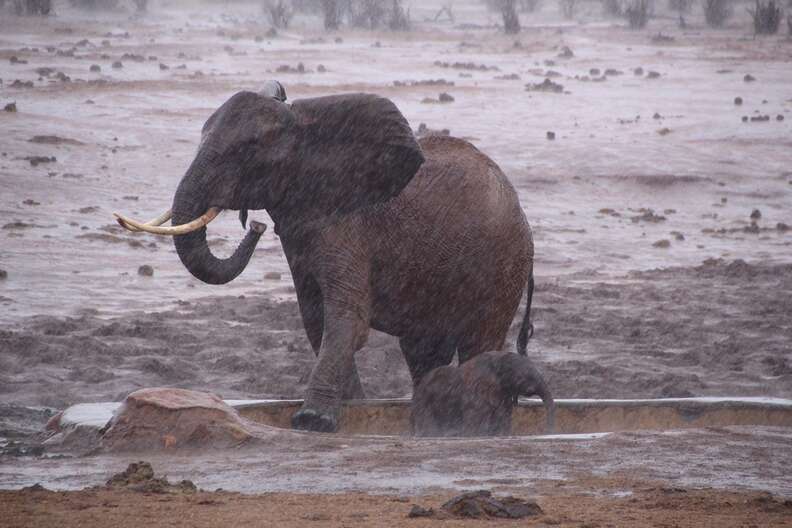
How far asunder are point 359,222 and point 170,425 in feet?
4.30

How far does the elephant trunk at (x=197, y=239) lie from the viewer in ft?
20.3

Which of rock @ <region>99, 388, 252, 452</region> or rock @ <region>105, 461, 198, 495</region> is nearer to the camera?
rock @ <region>105, 461, 198, 495</region>

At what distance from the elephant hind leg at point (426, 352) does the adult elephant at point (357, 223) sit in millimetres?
10

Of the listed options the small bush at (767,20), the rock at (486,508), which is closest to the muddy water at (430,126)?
the small bush at (767,20)

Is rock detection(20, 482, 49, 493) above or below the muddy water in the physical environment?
above

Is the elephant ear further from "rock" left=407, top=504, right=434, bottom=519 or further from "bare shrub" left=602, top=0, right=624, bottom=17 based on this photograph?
"bare shrub" left=602, top=0, right=624, bottom=17

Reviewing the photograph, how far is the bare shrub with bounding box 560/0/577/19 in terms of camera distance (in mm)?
38078

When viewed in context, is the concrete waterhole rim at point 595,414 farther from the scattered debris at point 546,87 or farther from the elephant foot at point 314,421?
the scattered debris at point 546,87

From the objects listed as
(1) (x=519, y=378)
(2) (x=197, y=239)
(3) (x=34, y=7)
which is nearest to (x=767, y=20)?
(3) (x=34, y=7)

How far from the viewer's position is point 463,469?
17.5 ft

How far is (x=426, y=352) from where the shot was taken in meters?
7.23

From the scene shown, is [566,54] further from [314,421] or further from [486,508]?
[486,508]

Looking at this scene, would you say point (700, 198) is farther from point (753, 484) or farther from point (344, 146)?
point (753, 484)

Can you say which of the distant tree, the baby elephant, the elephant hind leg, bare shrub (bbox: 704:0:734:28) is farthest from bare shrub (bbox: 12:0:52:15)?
the baby elephant
